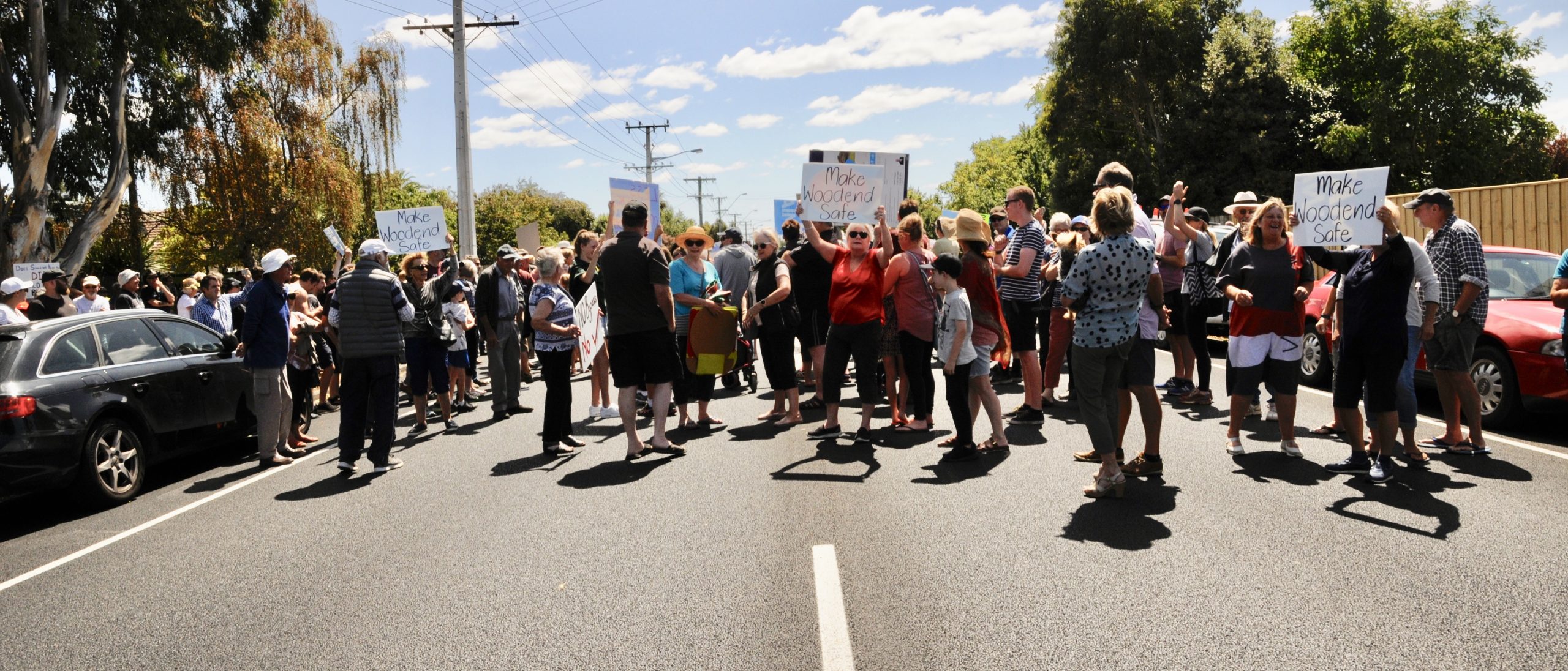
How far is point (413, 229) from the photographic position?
536 inches

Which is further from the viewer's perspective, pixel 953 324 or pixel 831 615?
pixel 953 324

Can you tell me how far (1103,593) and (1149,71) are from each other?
4176 centimetres

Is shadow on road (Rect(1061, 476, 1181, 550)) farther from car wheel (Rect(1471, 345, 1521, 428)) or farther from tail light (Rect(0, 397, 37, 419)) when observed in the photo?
tail light (Rect(0, 397, 37, 419))

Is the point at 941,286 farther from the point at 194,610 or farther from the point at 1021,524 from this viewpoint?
the point at 194,610

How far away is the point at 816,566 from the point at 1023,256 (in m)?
4.53

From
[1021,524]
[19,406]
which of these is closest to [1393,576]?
[1021,524]

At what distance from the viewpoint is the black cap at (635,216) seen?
8125 mm

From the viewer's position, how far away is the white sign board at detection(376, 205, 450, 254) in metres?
13.4

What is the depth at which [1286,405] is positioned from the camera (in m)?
7.40

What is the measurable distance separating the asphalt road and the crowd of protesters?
494mm

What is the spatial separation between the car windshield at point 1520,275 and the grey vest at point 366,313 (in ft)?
29.2

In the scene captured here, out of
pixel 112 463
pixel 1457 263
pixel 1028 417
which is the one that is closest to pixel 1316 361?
pixel 1028 417

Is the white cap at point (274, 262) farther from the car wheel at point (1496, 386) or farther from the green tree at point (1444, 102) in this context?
the green tree at point (1444, 102)

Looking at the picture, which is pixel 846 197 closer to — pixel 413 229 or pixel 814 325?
pixel 814 325
